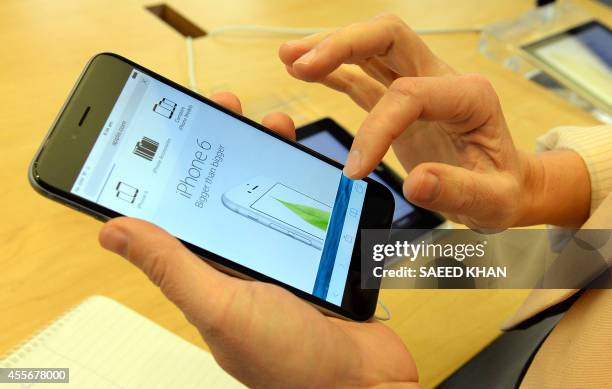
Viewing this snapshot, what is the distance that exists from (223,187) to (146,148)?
0.08 meters

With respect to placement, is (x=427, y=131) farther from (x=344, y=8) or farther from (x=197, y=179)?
(x=344, y=8)

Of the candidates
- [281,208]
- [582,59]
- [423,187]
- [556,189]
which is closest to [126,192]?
[281,208]

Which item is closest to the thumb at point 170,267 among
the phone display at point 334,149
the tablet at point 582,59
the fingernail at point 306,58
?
the fingernail at point 306,58

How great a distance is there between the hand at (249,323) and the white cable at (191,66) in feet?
1.49

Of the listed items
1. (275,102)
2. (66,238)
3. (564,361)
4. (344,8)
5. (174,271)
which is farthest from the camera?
(344,8)

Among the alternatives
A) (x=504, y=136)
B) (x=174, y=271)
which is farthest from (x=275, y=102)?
(x=174, y=271)

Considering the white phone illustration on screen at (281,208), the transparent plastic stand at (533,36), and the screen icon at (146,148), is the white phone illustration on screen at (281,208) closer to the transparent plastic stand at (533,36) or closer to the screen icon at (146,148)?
the screen icon at (146,148)

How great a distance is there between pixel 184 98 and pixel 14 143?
1.04 feet

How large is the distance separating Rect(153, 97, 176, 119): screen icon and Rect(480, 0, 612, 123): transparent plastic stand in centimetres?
68

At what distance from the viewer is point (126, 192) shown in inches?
17.5

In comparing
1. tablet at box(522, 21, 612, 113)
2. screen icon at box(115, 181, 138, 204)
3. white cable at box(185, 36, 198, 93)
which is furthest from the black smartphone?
tablet at box(522, 21, 612, 113)

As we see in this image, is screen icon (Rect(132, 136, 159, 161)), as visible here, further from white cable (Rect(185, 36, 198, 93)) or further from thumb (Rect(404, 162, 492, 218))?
white cable (Rect(185, 36, 198, 93))

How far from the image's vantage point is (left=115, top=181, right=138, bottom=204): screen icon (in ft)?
1.45

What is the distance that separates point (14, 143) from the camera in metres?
0.69
